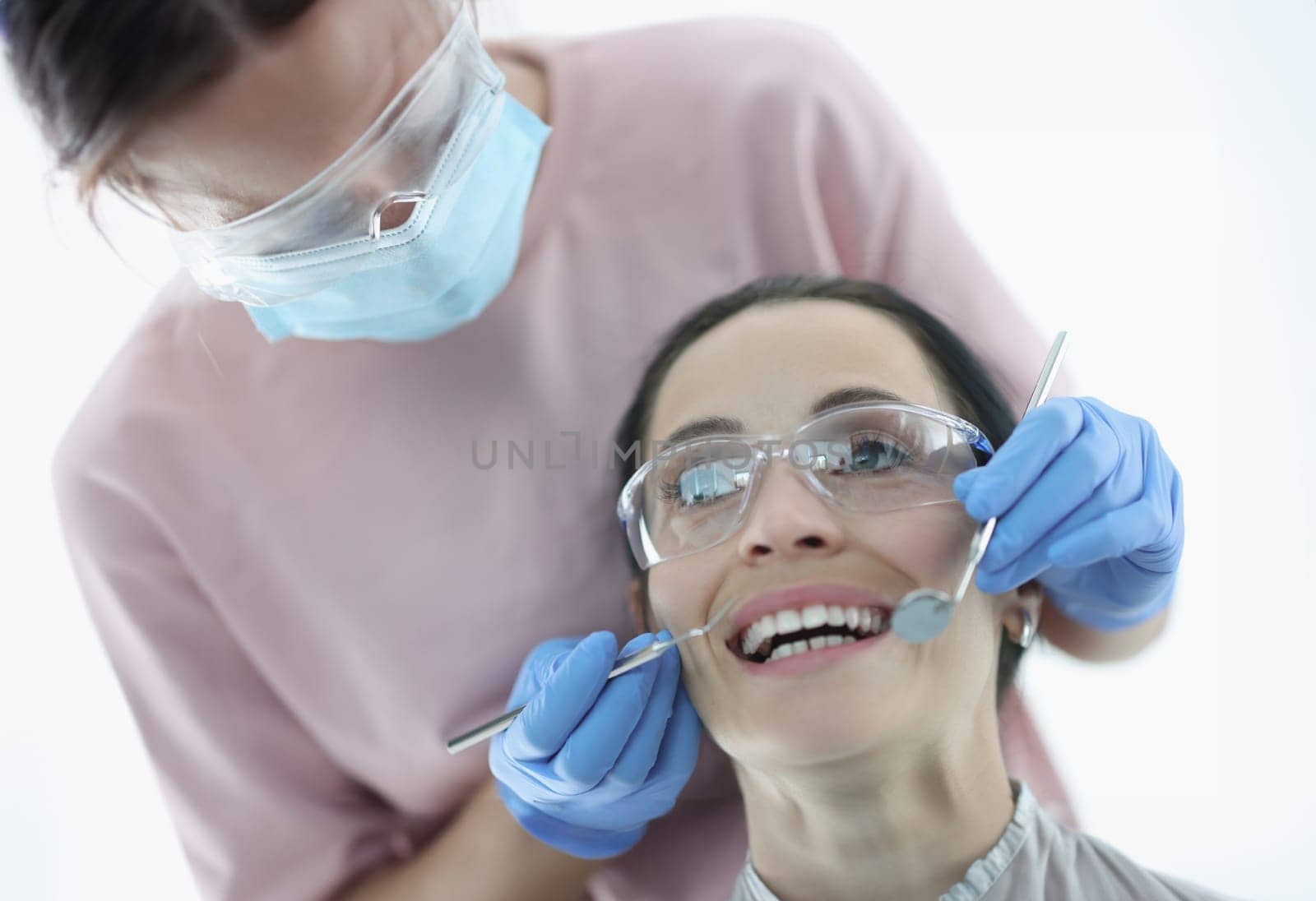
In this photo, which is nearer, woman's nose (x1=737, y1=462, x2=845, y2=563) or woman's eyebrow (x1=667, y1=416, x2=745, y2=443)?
woman's nose (x1=737, y1=462, x2=845, y2=563)

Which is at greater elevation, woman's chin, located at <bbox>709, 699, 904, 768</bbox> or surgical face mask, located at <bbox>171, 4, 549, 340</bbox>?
surgical face mask, located at <bbox>171, 4, 549, 340</bbox>

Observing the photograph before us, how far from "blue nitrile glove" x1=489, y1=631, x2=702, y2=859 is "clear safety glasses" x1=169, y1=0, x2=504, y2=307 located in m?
0.54

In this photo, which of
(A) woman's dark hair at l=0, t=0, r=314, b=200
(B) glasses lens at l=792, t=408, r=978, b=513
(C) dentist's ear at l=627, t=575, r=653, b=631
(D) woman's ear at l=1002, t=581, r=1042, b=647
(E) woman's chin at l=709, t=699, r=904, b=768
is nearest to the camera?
(A) woman's dark hair at l=0, t=0, r=314, b=200

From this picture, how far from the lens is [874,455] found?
A: 124 cm

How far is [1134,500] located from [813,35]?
2.78 feet

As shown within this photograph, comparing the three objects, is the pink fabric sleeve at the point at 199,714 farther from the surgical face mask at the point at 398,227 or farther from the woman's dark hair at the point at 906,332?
the woman's dark hair at the point at 906,332

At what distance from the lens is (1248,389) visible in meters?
1.96

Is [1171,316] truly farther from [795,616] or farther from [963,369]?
[795,616]

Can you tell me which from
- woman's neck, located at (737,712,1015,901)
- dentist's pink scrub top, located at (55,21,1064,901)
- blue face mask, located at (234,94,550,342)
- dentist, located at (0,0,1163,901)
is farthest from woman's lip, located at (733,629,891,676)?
blue face mask, located at (234,94,550,342)

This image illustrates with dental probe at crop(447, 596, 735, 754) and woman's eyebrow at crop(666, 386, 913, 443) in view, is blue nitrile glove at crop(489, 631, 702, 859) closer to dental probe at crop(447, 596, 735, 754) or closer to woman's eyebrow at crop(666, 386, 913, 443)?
dental probe at crop(447, 596, 735, 754)

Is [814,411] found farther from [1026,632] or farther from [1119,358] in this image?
[1119,358]

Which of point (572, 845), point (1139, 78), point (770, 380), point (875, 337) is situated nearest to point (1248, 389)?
point (1139, 78)

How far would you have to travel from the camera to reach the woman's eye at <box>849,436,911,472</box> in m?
1.24

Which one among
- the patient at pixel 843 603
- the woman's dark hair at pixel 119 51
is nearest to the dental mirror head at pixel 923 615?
the patient at pixel 843 603
